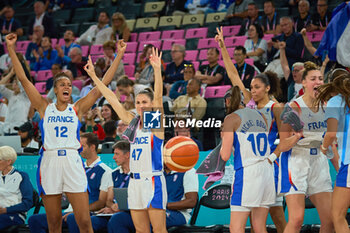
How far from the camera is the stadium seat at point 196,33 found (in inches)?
526

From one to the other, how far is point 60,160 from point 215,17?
8.10m

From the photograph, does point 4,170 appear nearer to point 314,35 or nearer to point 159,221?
point 159,221

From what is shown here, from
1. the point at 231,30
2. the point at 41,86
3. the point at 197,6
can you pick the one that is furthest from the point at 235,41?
the point at 41,86

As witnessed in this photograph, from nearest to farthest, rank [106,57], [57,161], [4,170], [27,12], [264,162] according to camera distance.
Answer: [264,162] < [57,161] < [4,170] < [106,57] < [27,12]

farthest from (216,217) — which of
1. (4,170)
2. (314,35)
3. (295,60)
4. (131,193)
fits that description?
(314,35)

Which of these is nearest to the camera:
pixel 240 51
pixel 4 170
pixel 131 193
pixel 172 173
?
pixel 131 193

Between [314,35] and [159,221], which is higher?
[314,35]

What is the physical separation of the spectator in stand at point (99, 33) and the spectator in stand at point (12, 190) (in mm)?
6439

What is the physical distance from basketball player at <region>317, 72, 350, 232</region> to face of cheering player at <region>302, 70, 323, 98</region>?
0.40 meters

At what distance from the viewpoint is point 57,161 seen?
6523 millimetres

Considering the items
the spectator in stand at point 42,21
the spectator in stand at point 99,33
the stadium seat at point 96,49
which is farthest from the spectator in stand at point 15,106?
the spectator in stand at point 42,21

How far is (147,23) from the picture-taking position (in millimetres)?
14656

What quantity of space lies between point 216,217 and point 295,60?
147 inches

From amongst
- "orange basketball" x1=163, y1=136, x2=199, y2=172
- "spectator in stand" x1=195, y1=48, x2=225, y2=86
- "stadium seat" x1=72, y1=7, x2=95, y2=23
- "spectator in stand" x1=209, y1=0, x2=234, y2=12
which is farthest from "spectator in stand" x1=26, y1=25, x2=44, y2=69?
"orange basketball" x1=163, y1=136, x2=199, y2=172
